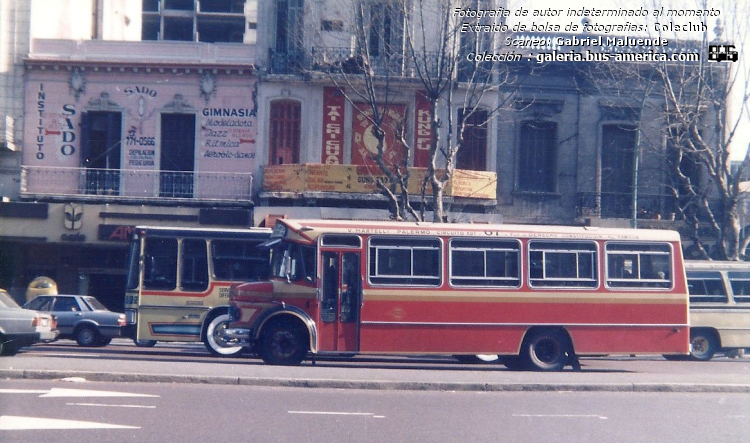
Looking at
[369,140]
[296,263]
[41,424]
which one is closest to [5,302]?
[296,263]

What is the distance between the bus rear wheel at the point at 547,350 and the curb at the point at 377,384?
3155mm

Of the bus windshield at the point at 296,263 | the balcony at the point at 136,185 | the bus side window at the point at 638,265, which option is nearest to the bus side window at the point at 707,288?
the bus side window at the point at 638,265

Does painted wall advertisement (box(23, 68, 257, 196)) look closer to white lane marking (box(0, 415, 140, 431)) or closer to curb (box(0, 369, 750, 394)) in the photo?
curb (box(0, 369, 750, 394))

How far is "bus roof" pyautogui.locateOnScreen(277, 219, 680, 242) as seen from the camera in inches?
661

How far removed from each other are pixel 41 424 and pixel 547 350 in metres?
10.9

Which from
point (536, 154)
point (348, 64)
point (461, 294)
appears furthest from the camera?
point (536, 154)

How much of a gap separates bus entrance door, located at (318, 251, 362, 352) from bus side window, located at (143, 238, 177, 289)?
5.18 meters

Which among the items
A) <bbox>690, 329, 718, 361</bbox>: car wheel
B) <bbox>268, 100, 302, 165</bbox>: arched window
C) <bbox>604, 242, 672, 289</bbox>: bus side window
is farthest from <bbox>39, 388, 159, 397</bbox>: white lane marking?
<bbox>268, 100, 302, 165</bbox>: arched window

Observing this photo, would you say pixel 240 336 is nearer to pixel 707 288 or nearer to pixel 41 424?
pixel 41 424

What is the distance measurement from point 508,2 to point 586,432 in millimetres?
18571

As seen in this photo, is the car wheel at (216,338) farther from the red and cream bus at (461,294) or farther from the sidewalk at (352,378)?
the sidewalk at (352,378)

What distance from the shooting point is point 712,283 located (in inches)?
863

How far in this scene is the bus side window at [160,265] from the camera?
2002 cm

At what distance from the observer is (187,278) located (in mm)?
20125
